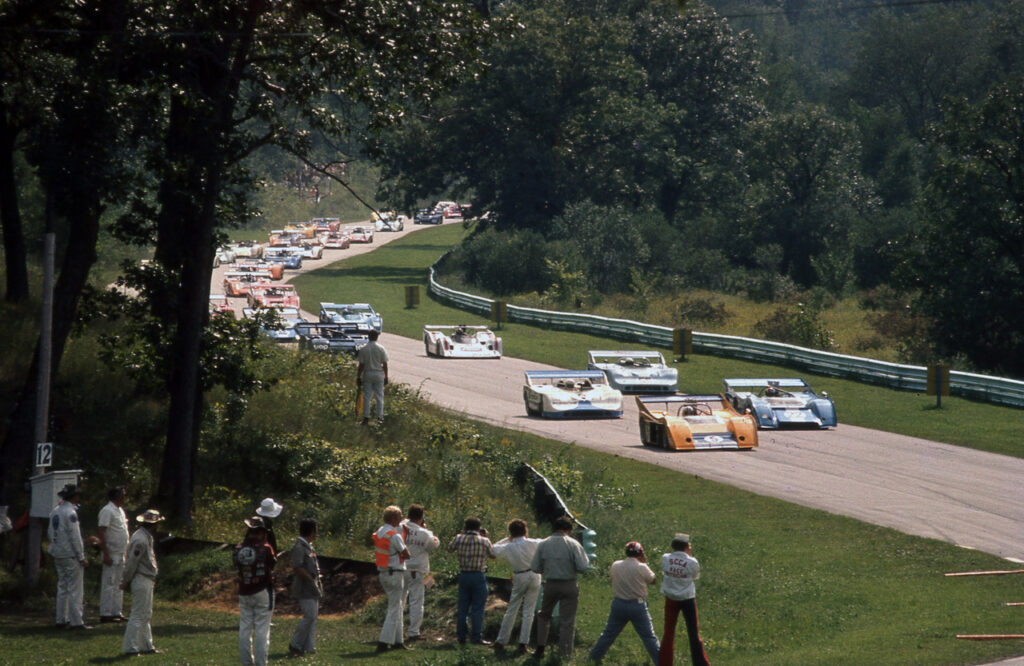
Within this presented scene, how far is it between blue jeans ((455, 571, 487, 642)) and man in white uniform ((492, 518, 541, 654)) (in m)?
0.41

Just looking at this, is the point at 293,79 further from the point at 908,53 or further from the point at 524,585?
the point at 908,53

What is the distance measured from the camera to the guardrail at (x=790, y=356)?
33.7m

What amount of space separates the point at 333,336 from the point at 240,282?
2716 centimetres

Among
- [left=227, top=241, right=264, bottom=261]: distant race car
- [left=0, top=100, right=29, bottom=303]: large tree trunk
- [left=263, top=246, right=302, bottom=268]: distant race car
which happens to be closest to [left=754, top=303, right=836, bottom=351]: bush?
[left=0, top=100, right=29, bottom=303]: large tree trunk

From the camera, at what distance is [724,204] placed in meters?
83.9

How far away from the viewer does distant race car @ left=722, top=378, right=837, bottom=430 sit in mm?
29219

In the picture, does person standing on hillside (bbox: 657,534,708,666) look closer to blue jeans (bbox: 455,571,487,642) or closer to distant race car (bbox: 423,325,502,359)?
blue jeans (bbox: 455,571,487,642)

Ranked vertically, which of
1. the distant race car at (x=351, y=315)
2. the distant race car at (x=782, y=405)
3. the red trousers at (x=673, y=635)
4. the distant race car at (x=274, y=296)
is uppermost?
the distant race car at (x=274, y=296)

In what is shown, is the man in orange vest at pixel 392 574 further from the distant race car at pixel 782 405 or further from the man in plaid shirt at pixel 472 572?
the distant race car at pixel 782 405

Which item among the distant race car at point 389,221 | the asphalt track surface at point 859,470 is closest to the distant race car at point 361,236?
the distant race car at point 389,221

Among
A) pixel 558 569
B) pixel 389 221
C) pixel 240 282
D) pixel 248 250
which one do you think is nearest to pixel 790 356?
pixel 389 221

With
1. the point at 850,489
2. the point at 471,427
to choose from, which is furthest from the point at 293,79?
the point at 850,489

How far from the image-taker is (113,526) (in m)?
13.9

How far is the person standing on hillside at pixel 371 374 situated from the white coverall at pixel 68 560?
10.7 m
